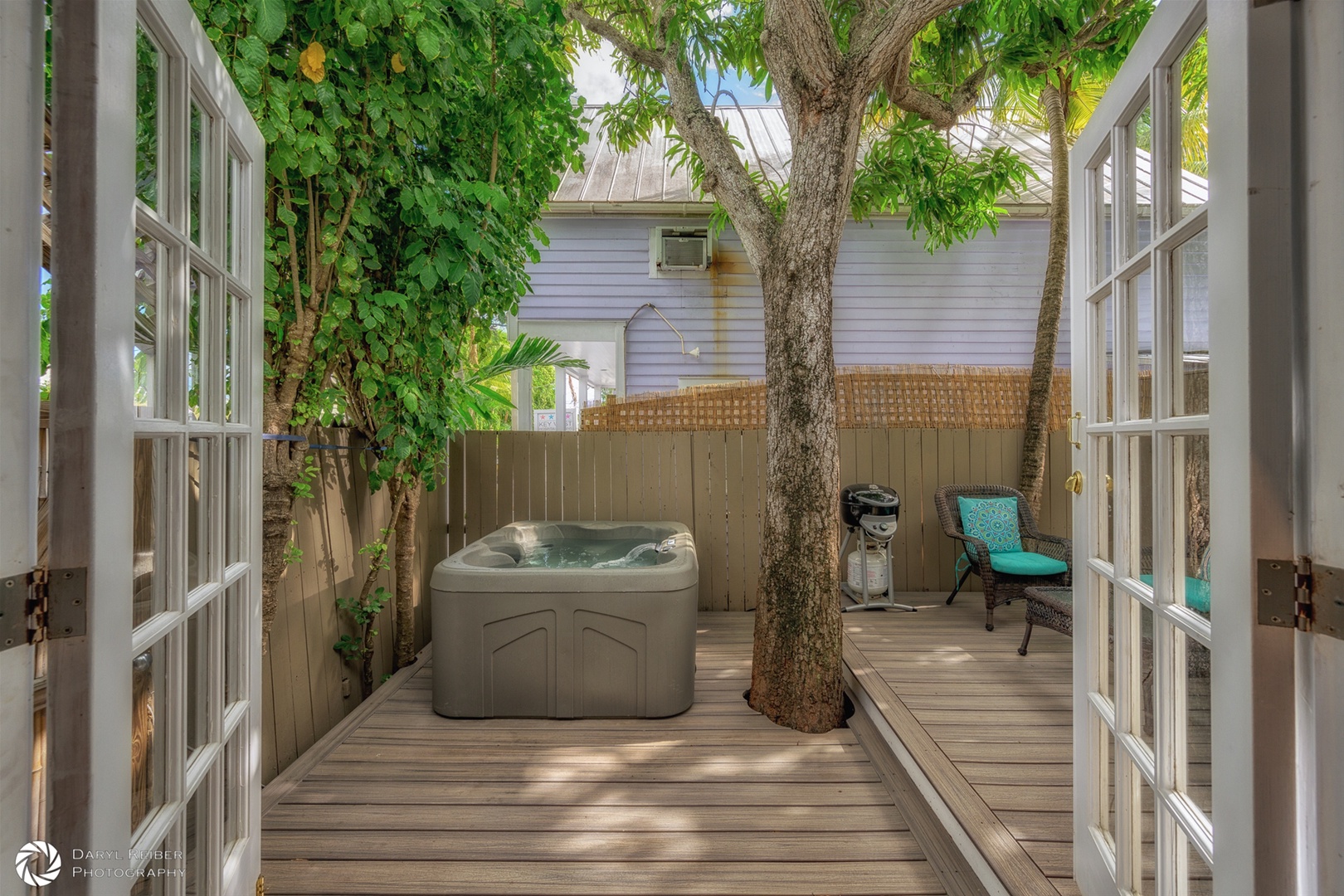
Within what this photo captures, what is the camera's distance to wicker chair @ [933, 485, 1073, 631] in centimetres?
362

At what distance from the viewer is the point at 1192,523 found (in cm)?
109

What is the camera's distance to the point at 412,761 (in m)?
2.34

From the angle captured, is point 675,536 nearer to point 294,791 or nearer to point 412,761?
point 412,761

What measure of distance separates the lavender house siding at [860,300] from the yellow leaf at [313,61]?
431 cm

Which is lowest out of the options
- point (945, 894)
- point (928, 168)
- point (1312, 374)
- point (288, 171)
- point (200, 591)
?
point (945, 894)

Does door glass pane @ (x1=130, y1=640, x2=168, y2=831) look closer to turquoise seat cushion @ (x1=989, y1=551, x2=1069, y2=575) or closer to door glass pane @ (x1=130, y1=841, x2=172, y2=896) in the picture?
door glass pane @ (x1=130, y1=841, x2=172, y2=896)

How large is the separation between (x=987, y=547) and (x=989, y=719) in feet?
5.13

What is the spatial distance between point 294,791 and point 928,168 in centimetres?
437

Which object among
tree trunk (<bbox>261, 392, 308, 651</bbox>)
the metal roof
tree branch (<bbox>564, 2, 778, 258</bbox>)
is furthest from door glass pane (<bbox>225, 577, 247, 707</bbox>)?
the metal roof

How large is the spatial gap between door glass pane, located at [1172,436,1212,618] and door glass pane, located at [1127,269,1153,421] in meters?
0.13

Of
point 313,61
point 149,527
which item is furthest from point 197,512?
point 313,61

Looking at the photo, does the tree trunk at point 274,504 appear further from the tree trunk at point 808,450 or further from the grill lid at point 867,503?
the grill lid at point 867,503

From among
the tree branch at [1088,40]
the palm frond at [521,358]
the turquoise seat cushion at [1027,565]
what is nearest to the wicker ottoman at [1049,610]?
the turquoise seat cushion at [1027,565]

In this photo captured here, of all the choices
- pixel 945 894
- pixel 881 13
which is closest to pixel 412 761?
pixel 945 894
